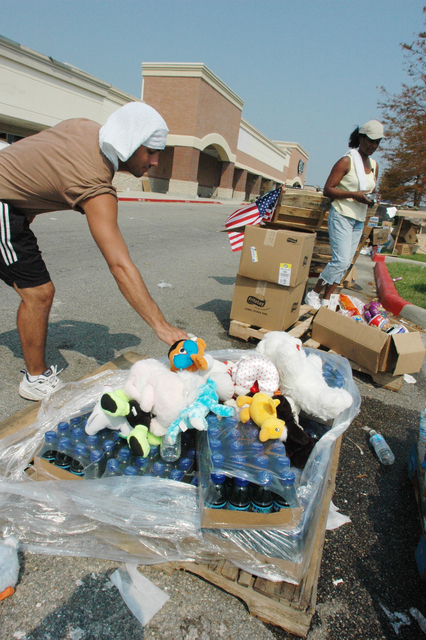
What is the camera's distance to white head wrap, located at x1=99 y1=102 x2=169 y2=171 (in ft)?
6.28

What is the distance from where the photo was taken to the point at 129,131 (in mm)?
1933

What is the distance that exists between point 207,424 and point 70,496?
61 cm

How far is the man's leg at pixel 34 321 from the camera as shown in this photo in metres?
2.26

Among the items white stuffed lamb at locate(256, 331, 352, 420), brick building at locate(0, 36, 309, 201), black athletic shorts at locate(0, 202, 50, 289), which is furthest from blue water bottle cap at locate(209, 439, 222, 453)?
brick building at locate(0, 36, 309, 201)

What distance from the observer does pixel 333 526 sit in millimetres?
1811

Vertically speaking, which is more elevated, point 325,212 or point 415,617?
point 325,212

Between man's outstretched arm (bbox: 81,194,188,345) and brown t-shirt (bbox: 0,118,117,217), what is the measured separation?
0.22 ft

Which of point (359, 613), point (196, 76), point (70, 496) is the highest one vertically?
point (196, 76)

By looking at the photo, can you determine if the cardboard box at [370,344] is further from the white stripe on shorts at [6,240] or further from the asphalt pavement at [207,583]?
the white stripe on shorts at [6,240]

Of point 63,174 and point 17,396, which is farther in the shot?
point 17,396

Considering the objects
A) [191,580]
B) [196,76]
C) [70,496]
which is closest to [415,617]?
[191,580]

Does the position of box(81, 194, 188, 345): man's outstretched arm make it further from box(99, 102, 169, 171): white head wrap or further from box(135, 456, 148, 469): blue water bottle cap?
box(135, 456, 148, 469): blue water bottle cap

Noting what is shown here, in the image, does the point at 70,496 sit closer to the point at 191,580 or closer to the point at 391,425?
the point at 191,580

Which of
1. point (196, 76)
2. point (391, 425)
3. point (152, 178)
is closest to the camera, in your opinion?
point (391, 425)
